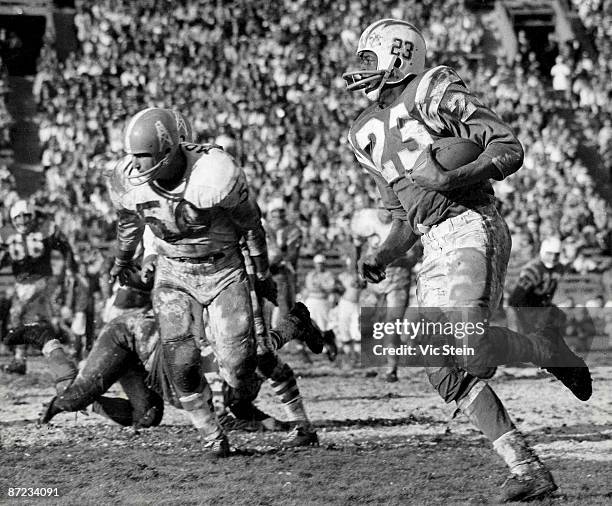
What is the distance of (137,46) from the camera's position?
2044 cm

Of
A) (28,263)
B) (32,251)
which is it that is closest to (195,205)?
(32,251)

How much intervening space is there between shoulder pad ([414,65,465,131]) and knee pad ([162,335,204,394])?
1.83 m

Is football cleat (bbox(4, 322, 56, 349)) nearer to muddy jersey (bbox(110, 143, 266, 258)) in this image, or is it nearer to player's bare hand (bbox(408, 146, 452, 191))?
muddy jersey (bbox(110, 143, 266, 258))

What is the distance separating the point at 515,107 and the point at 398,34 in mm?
15758

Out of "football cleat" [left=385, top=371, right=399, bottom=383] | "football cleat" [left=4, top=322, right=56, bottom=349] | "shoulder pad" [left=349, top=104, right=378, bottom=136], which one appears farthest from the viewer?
"football cleat" [left=385, top=371, right=399, bottom=383]

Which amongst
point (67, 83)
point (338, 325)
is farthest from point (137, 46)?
point (338, 325)

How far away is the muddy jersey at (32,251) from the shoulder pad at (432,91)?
6.63 meters

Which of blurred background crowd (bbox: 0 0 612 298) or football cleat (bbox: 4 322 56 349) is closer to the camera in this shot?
football cleat (bbox: 4 322 56 349)

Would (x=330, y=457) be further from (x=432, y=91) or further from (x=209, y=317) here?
(x=432, y=91)

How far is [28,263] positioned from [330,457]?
6237mm

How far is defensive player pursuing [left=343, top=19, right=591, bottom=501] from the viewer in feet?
14.2

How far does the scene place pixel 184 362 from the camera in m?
5.59

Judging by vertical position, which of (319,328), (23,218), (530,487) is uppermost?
(23,218)

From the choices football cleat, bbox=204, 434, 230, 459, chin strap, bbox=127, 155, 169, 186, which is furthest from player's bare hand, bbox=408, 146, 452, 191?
football cleat, bbox=204, 434, 230, 459
